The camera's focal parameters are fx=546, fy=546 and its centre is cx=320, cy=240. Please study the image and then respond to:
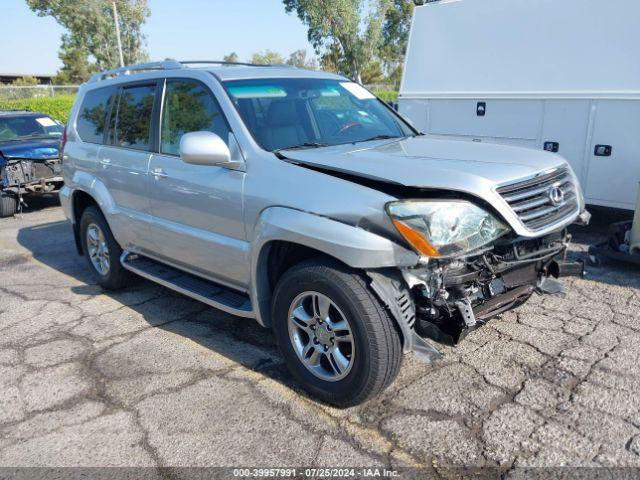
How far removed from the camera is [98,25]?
4200 centimetres

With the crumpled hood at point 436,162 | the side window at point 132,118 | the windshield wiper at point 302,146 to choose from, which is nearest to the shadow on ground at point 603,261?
the crumpled hood at point 436,162

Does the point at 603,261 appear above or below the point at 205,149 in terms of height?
below

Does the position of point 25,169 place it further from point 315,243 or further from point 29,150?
point 315,243

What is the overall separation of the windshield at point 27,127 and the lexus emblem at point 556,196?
9357 millimetres

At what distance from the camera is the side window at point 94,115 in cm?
502

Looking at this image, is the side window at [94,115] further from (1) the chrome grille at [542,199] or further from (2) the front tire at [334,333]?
(1) the chrome grille at [542,199]

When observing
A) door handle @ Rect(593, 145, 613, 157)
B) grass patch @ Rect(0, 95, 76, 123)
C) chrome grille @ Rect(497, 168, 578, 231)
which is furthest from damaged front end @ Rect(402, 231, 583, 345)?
grass patch @ Rect(0, 95, 76, 123)

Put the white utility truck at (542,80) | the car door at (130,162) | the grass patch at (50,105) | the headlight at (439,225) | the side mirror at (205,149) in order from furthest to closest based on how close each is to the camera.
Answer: the grass patch at (50,105)
the white utility truck at (542,80)
the car door at (130,162)
the side mirror at (205,149)
the headlight at (439,225)

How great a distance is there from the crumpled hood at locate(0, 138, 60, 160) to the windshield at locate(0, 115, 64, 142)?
53cm

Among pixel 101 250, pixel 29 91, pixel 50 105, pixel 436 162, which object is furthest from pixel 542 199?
pixel 29 91

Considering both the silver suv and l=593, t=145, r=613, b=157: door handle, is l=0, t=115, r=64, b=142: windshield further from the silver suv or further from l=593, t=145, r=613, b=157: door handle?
l=593, t=145, r=613, b=157: door handle

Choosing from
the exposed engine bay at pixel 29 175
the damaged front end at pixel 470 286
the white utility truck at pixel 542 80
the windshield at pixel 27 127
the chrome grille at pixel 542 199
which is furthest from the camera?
the windshield at pixel 27 127

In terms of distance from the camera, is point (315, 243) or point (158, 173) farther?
point (158, 173)

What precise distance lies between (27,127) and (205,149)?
8.34m
